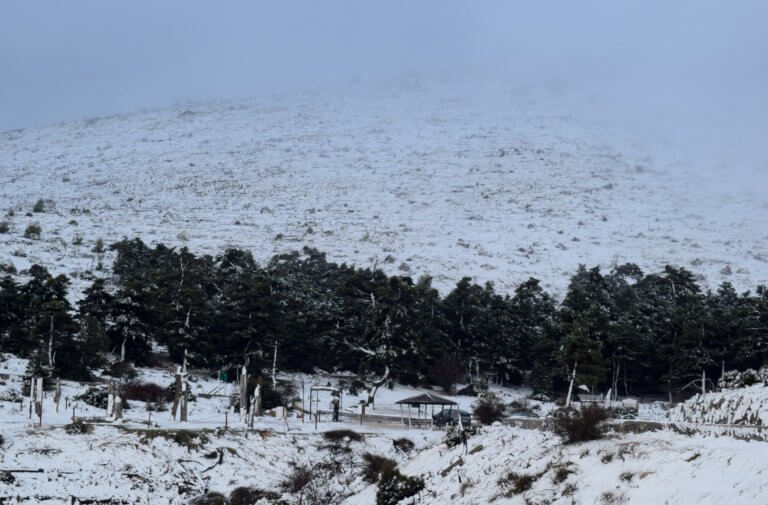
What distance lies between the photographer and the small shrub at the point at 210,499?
2408 cm

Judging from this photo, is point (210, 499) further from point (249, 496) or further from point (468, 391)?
point (468, 391)

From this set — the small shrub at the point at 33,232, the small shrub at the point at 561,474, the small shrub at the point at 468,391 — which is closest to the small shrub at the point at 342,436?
the small shrub at the point at 561,474

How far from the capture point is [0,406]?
2933 centimetres

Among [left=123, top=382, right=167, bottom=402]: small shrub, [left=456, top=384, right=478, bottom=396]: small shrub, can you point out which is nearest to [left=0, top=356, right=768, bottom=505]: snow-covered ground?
[left=123, top=382, right=167, bottom=402]: small shrub

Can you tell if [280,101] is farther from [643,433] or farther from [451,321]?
[643,433]

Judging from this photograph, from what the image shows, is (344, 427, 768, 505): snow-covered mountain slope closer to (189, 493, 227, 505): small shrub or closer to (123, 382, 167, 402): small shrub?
(189, 493, 227, 505): small shrub

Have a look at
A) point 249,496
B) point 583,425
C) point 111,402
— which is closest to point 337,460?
point 249,496

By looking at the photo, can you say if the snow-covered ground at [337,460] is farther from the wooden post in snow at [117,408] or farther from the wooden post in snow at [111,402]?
the wooden post in snow at [111,402]

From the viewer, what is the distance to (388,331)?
4722 cm

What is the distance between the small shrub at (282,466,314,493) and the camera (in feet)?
83.7

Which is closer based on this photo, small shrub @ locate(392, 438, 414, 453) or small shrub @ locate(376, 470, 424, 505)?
small shrub @ locate(376, 470, 424, 505)

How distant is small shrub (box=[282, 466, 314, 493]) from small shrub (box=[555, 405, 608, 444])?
9761 millimetres

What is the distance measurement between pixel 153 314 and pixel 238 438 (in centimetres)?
2042

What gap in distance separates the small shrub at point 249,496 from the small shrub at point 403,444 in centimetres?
652
